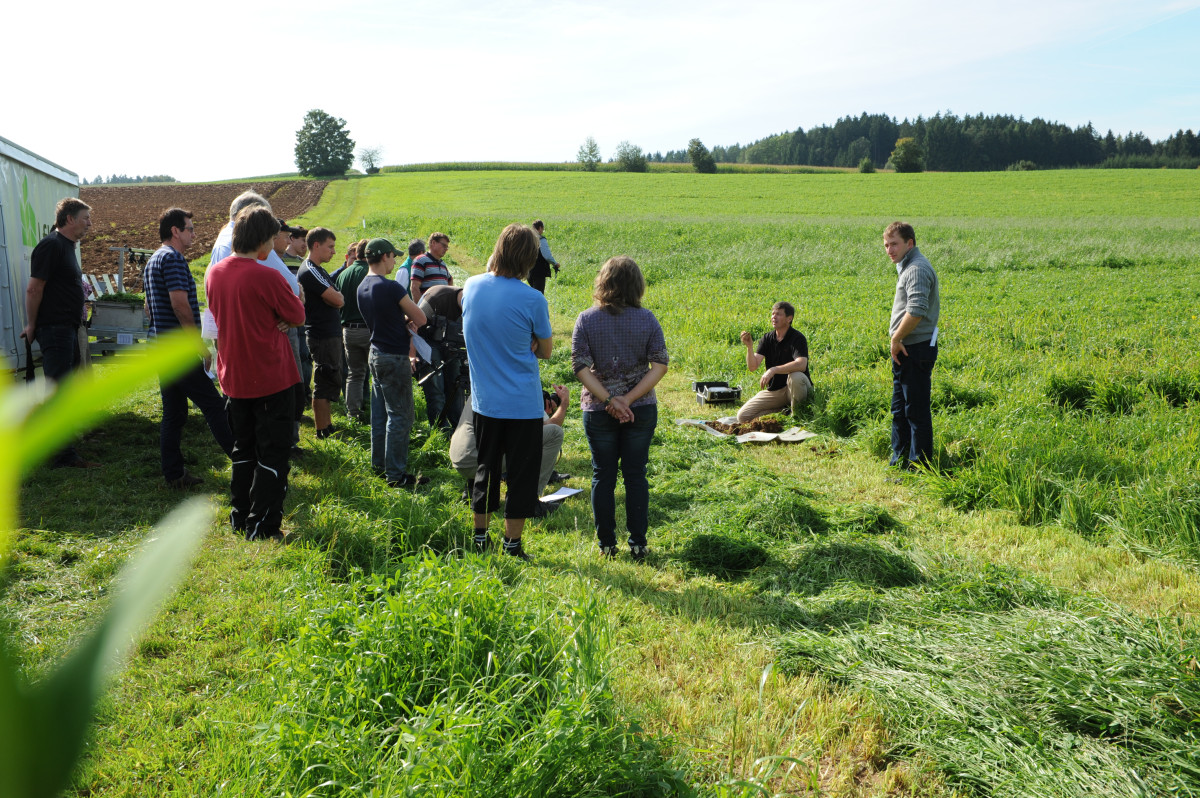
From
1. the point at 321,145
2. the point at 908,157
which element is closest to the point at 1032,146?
the point at 908,157

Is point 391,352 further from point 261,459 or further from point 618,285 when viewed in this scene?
point 618,285

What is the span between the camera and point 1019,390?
9.15 metres

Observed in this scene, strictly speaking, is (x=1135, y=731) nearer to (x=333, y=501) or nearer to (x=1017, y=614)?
(x=1017, y=614)

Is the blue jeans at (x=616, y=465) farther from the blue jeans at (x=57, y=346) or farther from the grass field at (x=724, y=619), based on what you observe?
the blue jeans at (x=57, y=346)

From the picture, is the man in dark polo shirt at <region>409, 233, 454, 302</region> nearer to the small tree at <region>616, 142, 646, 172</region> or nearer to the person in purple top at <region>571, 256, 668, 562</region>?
the person in purple top at <region>571, 256, 668, 562</region>

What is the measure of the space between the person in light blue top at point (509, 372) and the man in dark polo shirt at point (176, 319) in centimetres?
230

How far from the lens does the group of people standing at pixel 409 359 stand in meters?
5.04

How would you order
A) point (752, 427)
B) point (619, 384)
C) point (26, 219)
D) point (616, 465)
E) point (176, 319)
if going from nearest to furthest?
point (619, 384)
point (616, 465)
point (176, 319)
point (26, 219)
point (752, 427)

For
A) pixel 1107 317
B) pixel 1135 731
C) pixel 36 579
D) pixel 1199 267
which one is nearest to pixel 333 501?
pixel 36 579

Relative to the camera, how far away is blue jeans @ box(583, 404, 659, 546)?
17.7ft

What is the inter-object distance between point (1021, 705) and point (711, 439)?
5144 millimetres

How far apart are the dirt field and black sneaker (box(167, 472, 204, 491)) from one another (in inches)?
376

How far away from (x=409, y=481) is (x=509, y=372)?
2.27m

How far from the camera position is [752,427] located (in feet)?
29.2
